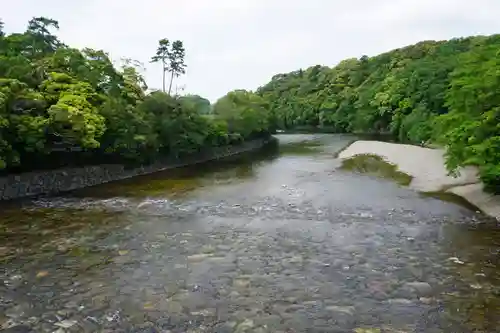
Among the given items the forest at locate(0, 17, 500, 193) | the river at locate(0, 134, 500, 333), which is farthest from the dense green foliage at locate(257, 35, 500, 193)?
the river at locate(0, 134, 500, 333)

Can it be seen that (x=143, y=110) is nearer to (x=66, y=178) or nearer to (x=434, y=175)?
(x=66, y=178)

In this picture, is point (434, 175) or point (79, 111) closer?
point (79, 111)

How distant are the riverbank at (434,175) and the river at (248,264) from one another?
4.27ft

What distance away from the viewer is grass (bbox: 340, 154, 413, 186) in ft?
80.7

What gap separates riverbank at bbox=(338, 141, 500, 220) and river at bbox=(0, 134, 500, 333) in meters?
1.30

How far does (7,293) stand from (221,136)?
99.2ft

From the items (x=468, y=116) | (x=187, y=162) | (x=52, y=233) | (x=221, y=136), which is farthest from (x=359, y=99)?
(x=52, y=233)

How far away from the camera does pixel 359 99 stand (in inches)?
2532

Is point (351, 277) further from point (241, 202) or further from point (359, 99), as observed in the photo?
point (359, 99)

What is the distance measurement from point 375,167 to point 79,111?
17.6m

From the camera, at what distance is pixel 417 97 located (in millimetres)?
44406

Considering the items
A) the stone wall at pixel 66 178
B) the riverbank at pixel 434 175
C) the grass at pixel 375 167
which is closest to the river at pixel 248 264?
the riverbank at pixel 434 175

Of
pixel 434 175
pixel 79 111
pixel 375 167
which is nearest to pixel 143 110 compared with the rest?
pixel 79 111

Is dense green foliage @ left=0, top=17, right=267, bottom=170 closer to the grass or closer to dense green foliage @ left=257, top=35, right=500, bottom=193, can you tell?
the grass
